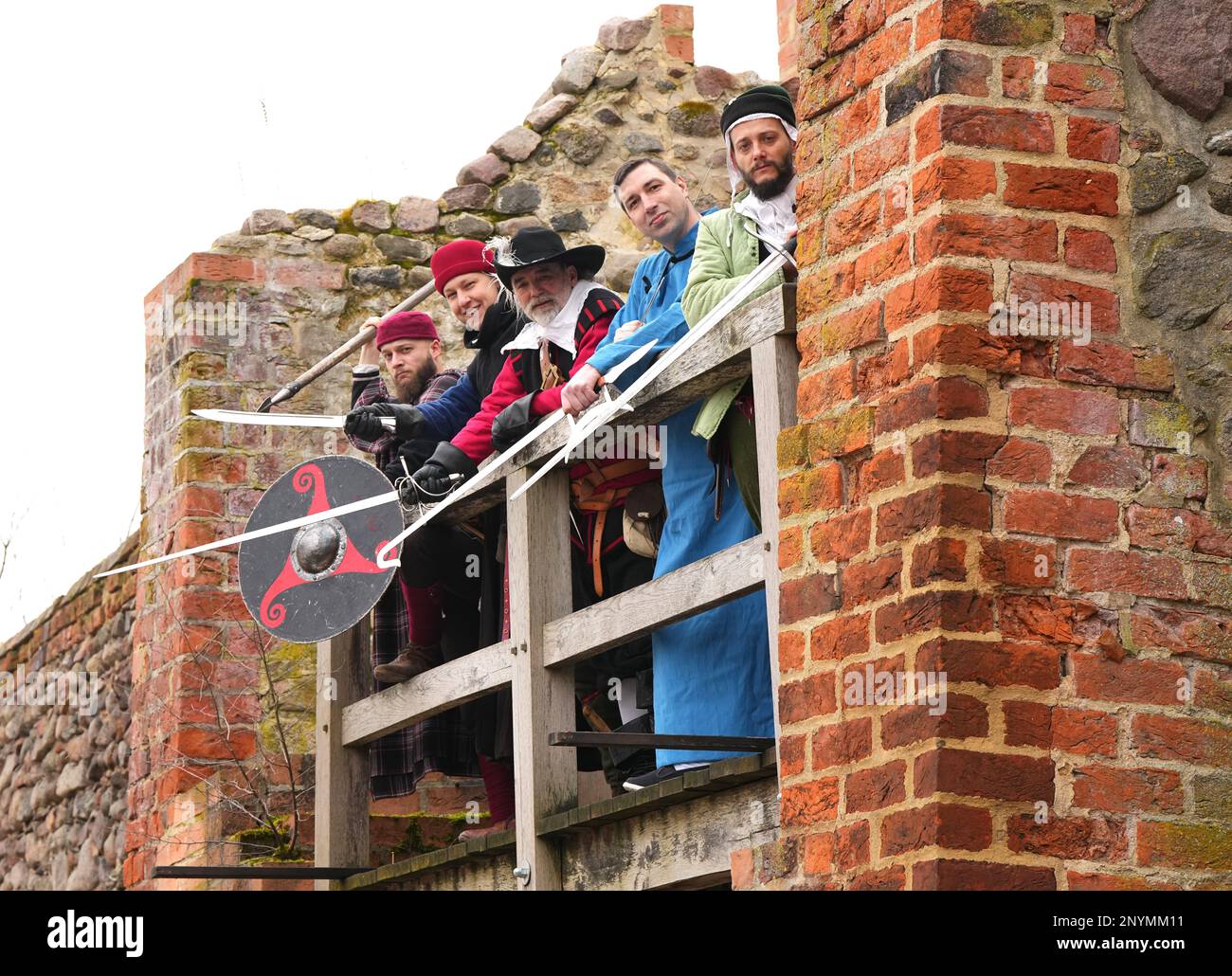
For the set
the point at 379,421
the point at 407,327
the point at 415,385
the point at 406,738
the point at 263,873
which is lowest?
the point at 263,873

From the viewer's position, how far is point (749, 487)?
17.1 ft

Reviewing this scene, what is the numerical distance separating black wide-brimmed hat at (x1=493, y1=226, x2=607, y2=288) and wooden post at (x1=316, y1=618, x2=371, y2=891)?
1637 millimetres

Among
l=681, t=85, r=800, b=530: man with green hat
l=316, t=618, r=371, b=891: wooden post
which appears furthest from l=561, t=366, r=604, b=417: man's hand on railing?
l=316, t=618, r=371, b=891: wooden post

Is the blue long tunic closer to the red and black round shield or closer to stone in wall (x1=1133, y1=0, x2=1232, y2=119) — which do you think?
the red and black round shield

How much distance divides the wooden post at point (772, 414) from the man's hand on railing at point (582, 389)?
2.25 feet

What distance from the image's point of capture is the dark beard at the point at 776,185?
17.4 ft

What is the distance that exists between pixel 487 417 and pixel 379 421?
56 cm

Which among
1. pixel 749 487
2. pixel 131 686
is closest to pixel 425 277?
pixel 131 686

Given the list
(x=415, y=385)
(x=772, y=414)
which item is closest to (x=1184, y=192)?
(x=772, y=414)

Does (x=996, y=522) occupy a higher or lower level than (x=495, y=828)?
higher

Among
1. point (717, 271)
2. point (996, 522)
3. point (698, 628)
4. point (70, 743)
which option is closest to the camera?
point (996, 522)

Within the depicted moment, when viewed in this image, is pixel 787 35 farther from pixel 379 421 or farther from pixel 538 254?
pixel 379 421

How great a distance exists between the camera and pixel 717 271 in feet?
17.2

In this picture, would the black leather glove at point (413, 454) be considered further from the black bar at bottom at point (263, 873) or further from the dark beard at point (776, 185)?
the dark beard at point (776, 185)
